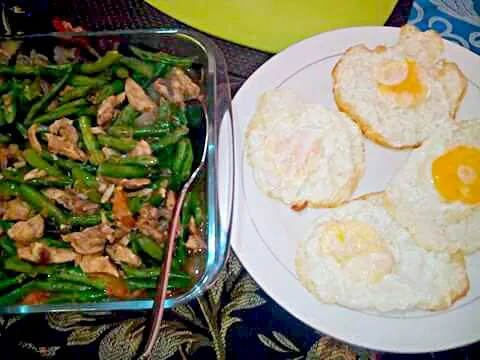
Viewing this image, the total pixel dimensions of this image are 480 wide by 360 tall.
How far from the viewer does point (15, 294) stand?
4.92 feet

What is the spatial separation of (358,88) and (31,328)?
1237mm

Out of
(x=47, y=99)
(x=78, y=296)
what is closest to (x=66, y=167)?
(x=47, y=99)

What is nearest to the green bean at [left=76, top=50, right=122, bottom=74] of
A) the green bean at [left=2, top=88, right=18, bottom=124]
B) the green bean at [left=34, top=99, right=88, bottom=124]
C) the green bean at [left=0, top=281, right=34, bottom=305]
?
the green bean at [left=34, top=99, right=88, bottom=124]

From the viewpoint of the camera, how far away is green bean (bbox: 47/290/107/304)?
1.50 m

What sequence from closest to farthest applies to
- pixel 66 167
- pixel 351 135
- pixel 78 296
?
pixel 78 296 → pixel 66 167 → pixel 351 135

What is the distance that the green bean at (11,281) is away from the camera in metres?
1.50

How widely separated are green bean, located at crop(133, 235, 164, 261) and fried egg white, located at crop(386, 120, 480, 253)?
698 mm

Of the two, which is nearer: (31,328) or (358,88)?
(31,328)

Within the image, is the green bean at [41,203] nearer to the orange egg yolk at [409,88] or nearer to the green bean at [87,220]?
the green bean at [87,220]

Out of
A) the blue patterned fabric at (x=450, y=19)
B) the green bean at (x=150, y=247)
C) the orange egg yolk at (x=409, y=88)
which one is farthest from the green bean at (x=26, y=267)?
the blue patterned fabric at (x=450, y=19)

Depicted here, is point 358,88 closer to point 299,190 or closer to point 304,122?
point 304,122

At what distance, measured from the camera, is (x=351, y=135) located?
1.73m

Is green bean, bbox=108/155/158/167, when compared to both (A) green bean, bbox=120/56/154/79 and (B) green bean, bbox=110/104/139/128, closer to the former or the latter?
(B) green bean, bbox=110/104/139/128

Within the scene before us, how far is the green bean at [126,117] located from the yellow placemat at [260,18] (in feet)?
1.31
